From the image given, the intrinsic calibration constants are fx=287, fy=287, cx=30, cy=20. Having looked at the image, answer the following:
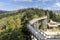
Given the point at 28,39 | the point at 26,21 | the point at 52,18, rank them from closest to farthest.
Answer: the point at 28,39 → the point at 26,21 → the point at 52,18

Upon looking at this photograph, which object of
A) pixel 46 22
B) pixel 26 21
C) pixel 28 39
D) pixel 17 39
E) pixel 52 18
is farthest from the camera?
pixel 52 18

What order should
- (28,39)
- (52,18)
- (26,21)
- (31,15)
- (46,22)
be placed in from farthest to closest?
(52,18) < (46,22) < (31,15) < (26,21) < (28,39)

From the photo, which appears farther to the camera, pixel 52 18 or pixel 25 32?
pixel 52 18

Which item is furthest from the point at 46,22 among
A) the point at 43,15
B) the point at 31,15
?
the point at 31,15

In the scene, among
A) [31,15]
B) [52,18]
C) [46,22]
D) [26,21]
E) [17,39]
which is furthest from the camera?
[52,18]

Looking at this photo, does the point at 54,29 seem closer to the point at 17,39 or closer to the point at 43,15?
the point at 43,15

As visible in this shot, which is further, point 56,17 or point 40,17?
point 56,17

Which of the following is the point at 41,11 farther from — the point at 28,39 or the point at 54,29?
the point at 28,39

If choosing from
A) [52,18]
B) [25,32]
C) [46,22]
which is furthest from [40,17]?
[25,32]
